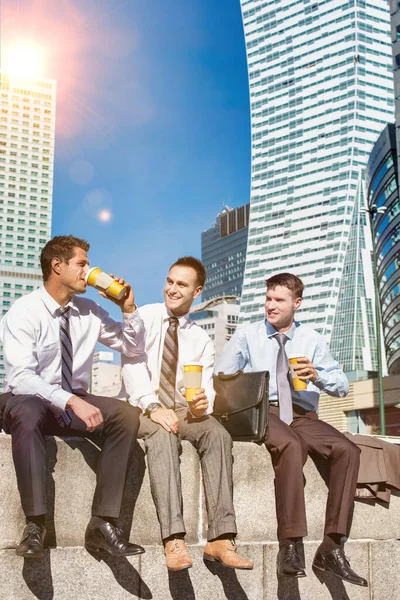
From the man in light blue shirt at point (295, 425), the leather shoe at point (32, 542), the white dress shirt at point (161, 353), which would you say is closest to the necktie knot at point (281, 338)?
the man in light blue shirt at point (295, 425)

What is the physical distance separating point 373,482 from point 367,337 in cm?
11104

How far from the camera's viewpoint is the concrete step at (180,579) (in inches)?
152

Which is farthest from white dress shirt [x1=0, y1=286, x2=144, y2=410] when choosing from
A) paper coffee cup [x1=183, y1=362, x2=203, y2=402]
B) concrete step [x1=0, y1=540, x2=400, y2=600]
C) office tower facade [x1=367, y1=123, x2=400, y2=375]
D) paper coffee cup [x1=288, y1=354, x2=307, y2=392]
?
office tower facade [x1=367, y1=123, x2=400, y2=375]

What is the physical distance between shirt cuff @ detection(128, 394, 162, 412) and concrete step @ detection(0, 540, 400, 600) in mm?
933

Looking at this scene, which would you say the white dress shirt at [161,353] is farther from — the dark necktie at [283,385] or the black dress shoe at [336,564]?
the black dress shoe at [336,564]

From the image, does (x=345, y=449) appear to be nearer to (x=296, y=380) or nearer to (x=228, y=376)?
(x=296, y=380)

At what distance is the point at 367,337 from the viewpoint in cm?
11288

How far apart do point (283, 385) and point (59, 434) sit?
1939mm

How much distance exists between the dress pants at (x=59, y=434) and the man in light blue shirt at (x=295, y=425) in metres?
1.26

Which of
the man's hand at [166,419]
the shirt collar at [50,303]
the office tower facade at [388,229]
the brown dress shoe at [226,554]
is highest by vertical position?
the office tower facade at [388,229]

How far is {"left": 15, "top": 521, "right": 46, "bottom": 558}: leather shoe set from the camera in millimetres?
3543

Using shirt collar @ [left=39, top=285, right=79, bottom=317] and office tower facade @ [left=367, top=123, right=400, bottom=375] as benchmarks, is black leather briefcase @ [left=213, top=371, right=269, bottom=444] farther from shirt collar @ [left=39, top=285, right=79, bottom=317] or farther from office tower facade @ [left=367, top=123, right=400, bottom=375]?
office tower facade @ [left=367, top=123, right=400, bottom=375]

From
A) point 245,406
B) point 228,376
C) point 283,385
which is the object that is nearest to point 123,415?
point 245,406

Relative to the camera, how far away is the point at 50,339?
4.36 m
